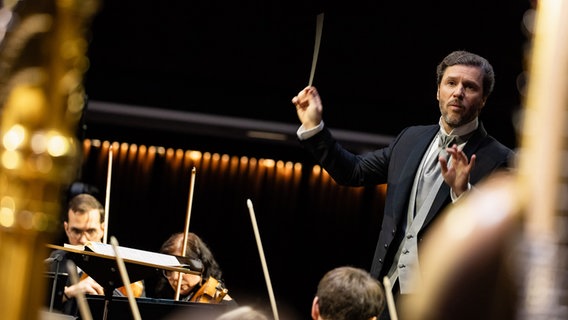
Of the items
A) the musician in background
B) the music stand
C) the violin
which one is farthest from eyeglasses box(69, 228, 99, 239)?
the musician in background

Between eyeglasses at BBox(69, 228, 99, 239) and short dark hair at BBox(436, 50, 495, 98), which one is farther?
eyeglasses at BBox(69, 228, 99, 239)

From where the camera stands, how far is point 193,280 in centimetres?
423

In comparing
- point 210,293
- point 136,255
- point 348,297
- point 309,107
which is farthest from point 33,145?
point 210,293

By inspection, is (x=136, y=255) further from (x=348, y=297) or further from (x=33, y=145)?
(x=33, y=145)

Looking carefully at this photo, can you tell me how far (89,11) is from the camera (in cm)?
46

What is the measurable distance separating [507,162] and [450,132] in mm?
179

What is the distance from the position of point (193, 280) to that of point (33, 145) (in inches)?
151

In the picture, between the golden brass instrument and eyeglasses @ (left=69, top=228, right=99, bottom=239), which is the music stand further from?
the golden brass instrument

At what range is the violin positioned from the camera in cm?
402

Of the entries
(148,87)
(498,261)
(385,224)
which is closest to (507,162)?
(385,224)

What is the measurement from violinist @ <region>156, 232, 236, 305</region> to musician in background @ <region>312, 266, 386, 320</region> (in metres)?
1.72

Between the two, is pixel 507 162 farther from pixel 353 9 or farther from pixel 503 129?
pixel 503 129

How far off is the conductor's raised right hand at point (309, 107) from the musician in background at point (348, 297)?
0.72 metres

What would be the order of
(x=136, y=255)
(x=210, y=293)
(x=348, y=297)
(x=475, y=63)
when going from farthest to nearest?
1. (x=210, y=293)
2. (x=475, y=63)
3. (x=136, y=255)
4. (x=348, y=297)
